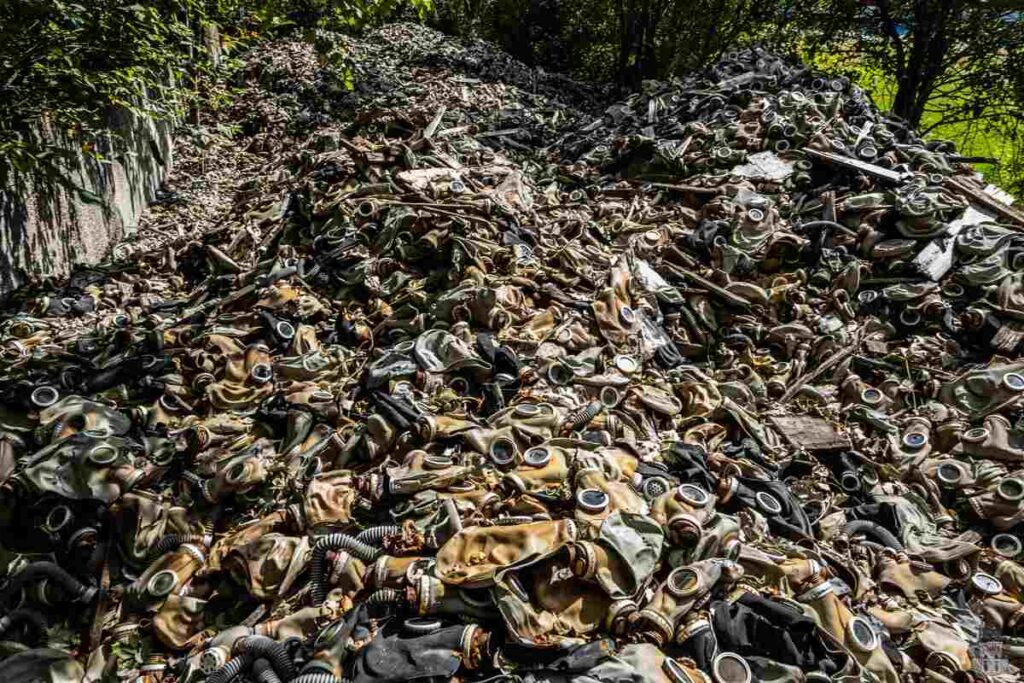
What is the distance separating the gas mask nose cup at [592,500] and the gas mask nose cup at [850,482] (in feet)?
5.56

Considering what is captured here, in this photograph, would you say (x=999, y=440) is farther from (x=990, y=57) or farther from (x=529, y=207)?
(x=990, y=57)

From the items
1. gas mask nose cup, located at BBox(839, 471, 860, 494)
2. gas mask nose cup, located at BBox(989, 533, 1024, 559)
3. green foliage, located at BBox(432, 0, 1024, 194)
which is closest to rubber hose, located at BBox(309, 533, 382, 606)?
gas mask nose cup, located at BBox(839, 471, 860, 494)

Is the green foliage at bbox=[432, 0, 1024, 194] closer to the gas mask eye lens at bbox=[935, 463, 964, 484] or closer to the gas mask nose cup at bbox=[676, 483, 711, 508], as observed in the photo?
the gas mask eye lens at bbox=[935, 463, 964, 484]

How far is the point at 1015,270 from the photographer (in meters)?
4.61

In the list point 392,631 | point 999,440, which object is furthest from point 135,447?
point 999,440

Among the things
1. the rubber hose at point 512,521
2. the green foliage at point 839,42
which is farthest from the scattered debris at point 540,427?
the green foliage at point 839,42

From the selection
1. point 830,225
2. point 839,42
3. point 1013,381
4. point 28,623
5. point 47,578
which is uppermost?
point 839,42

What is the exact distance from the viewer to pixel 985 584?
2914mm

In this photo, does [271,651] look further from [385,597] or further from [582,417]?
[582,417]

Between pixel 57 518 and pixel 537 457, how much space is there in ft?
7.34

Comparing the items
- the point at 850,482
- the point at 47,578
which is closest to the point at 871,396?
the point at 850,482

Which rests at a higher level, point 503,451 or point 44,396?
point 503,451

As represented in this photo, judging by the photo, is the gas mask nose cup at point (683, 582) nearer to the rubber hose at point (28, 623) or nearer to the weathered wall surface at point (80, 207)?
the rubber hose at point (28, 623)

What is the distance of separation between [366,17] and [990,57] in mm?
9939
